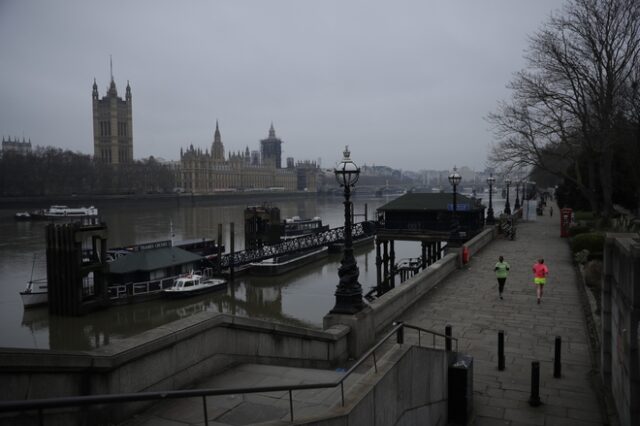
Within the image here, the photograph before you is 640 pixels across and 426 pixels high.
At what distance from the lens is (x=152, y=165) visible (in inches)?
5541

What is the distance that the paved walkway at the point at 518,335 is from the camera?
27.8ft

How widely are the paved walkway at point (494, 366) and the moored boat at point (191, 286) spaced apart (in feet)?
62.0

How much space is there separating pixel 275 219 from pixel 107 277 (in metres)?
24.6

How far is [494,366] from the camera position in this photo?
400 inches

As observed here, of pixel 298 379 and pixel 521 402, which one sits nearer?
pixel 298 379

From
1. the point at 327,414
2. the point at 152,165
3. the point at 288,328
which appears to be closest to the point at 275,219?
the point at 288,328

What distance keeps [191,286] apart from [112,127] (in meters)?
151

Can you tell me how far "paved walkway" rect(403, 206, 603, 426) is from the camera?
8461 millimetres

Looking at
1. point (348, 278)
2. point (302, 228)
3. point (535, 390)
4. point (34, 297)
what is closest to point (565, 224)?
point (348, 278)

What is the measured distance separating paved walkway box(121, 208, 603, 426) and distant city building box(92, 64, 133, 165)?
166726 mm

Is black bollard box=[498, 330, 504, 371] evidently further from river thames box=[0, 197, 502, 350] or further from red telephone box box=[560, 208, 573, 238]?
red telephone box box=[560, 208, 573, 238]

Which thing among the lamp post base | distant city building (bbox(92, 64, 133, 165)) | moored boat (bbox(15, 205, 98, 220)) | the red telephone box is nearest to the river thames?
the red telephone box

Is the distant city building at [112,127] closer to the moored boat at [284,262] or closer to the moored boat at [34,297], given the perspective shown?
the moored boat at [284,262]

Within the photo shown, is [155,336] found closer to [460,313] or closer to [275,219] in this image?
[460,313]
